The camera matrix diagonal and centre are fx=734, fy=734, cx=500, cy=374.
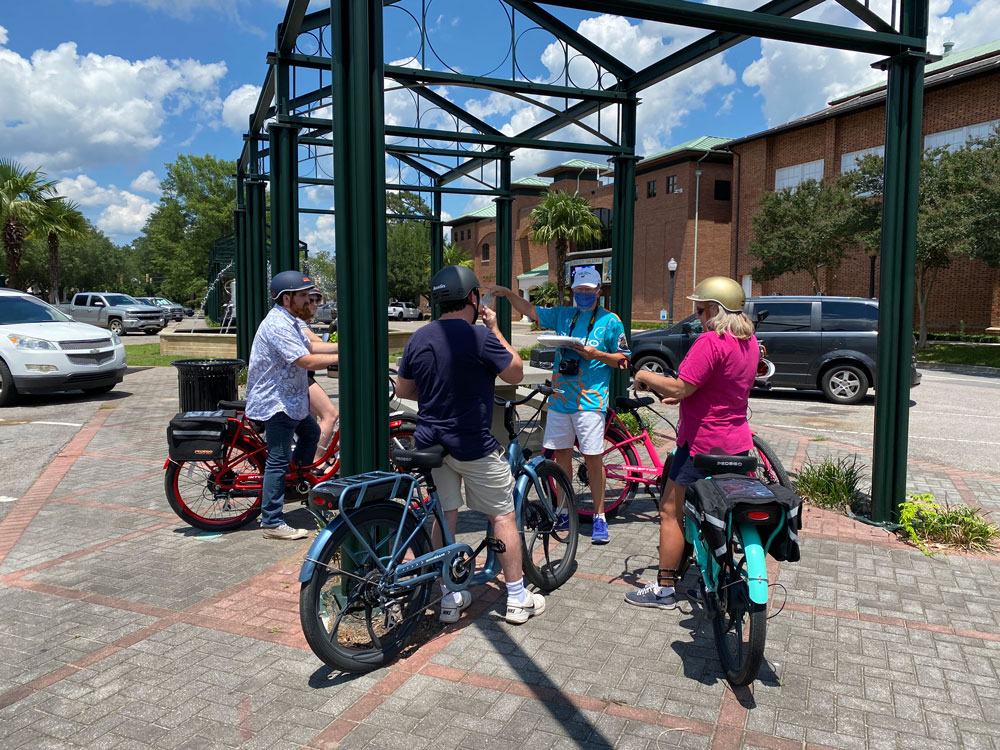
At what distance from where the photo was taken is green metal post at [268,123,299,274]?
8539mm

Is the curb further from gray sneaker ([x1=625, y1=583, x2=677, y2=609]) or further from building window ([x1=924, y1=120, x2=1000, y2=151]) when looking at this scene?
gray sneaker ([x1=625, y1=583, x2=677, y2=609])

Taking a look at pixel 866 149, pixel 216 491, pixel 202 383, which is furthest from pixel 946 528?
pixel 866 149

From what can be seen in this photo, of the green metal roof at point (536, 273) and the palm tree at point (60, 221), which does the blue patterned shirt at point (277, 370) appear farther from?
the green metal roof at point (536, 273)

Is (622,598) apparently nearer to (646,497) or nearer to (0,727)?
(646,497)

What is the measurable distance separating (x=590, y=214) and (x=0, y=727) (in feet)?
150

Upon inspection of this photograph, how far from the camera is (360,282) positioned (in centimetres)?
372

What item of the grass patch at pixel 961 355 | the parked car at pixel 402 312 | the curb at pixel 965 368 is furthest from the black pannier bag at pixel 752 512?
the parked car at pixel 402 312

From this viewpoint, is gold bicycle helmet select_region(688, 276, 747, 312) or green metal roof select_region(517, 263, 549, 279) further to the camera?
green metal roof select_region(517, 263, 549, 279)

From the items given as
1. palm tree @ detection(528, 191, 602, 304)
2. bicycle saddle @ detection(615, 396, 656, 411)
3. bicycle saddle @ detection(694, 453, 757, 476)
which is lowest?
bicycle saddle @ detection(694, 453, 757, 476)

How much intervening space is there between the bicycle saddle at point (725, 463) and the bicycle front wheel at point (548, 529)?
1.04 meters

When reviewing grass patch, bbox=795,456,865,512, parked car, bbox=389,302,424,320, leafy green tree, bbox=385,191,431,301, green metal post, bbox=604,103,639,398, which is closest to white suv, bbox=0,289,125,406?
green metal post, bbox=604,103,639,398

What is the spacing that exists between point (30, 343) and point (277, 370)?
871 cm

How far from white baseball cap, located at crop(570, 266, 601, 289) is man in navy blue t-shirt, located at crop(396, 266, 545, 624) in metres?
1.42

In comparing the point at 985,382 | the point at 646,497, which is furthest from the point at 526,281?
the point at 646,497
